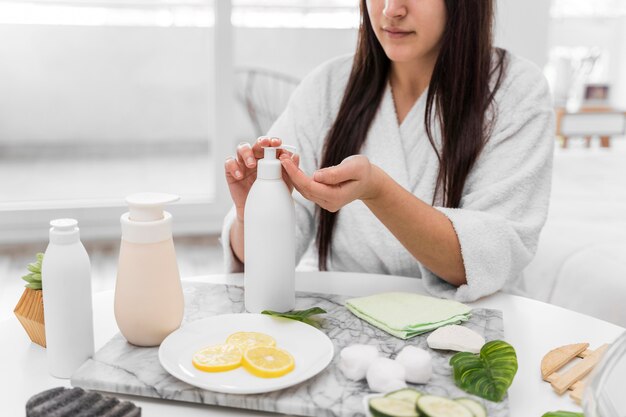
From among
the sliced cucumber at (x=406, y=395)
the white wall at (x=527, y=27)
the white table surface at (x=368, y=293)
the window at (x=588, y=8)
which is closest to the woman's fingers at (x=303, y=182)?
the white table surface at (x=368, y=293)

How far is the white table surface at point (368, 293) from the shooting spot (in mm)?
768

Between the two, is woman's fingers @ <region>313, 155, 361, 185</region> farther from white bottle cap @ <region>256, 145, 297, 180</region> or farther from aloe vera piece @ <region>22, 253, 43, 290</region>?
aloe vera piece @ <region>22, 253, 43, 290</region>

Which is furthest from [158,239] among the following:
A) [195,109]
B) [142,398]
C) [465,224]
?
[195,109]

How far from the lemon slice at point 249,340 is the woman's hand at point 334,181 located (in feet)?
0.74

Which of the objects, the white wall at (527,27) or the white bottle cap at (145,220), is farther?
the white wall at (527,27)

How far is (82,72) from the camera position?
350cm

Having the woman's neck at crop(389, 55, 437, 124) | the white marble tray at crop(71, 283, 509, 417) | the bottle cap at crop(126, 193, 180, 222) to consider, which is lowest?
the white marble tray at crop(71, 283, 509, 417)

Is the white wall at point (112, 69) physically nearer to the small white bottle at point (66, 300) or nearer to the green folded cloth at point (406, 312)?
the green folded cloth at point (406, 312)

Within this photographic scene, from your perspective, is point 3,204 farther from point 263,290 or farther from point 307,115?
point 263,290

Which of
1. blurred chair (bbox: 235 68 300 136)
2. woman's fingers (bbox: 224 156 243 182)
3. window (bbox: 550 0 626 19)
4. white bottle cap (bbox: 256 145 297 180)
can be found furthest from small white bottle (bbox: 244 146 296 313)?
window (bbox: 550 0 626 19)

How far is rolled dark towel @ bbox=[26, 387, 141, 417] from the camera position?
2.20 ft

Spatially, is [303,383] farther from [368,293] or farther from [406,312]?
[368,293]

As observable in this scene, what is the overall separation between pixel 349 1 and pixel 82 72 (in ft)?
4.95

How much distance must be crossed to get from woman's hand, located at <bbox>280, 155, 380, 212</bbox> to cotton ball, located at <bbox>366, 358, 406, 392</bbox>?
0.95ft
